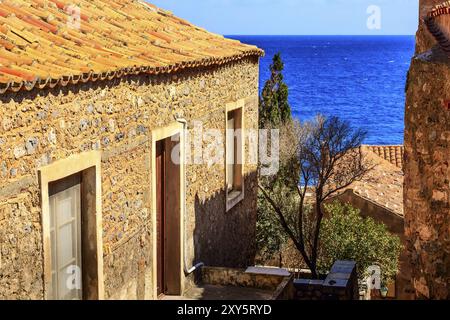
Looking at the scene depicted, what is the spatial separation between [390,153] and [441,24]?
1978 cm

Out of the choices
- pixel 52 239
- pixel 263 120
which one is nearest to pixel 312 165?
pixel 263 120

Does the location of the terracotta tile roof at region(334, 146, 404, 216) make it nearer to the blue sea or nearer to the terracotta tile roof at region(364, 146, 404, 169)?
the terracotta tile roof at region(364, 146, 404, 169)

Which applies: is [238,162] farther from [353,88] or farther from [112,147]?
[353,88]

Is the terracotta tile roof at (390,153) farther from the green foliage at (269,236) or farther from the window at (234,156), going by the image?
the window at (234,156)

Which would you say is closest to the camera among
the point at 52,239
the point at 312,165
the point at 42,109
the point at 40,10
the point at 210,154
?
the point at 42,109

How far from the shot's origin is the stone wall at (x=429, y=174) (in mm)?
6312

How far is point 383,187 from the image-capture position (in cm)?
2286

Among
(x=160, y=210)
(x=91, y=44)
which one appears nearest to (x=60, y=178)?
(x=91, y=44)

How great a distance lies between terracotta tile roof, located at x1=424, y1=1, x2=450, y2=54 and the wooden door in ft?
12.5

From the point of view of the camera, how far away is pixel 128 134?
24.0 ft

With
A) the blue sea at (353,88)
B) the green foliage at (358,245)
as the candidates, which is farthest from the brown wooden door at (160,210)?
the blue sea at (353,88)

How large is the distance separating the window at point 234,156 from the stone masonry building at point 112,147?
0.03m
